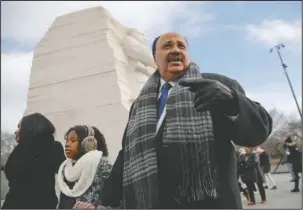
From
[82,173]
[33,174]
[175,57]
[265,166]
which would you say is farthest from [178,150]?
[265,166]

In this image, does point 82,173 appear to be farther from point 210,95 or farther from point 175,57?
point 210,95

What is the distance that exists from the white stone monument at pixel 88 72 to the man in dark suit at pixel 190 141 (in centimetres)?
425

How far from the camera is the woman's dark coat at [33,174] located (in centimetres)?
286

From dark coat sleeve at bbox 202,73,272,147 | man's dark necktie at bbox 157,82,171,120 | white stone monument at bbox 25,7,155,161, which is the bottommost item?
dark coat sleeve at bbox 202,73,272,147

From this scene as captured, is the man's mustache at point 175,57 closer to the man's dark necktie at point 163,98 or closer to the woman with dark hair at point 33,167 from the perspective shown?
the man's dark necktie at point 163,98

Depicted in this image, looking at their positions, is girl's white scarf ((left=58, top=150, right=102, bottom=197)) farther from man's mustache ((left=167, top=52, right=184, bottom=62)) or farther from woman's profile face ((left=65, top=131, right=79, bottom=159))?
man's mustache ((left=167, top=52, right=184, bottom=62))

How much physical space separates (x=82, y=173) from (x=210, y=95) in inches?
61.7

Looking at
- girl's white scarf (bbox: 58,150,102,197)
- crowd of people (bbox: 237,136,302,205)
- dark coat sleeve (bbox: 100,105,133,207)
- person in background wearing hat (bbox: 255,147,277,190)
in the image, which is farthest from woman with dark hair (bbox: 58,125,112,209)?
person in background wearing hat (bbox: 255,147,277,190)

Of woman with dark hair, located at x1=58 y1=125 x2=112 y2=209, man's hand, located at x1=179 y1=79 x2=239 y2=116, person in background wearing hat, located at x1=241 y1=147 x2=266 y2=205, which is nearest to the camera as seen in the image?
man's hand, located at x1=179 y1=79 x2=239 y2=116

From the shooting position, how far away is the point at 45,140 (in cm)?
309

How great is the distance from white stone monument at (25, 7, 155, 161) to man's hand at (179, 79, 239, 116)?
4487mm

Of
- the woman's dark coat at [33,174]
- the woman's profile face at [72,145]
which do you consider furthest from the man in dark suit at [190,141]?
the woman's dark coat at [33,174]

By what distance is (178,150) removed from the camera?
1.53m

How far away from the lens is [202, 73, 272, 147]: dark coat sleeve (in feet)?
4.83
